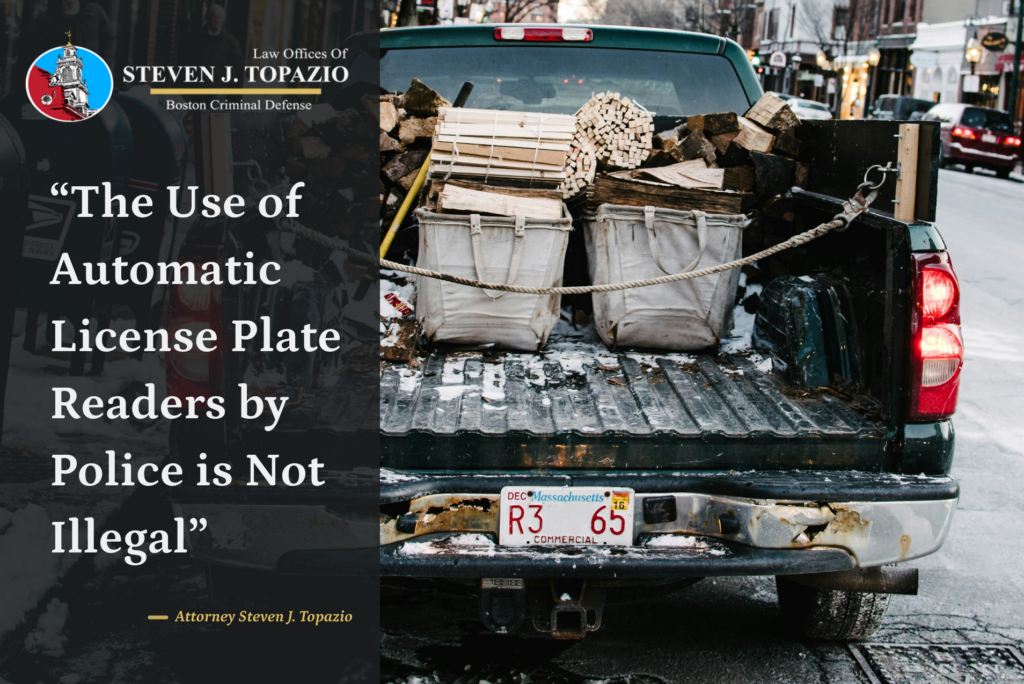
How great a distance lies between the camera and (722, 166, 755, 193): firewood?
455 cm

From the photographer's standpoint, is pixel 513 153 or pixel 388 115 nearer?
pixel 513 153

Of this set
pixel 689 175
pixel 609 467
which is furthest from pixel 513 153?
pixel 609 467

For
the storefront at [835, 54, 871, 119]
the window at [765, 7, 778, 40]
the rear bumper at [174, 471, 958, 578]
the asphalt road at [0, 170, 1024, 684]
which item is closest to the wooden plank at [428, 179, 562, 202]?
the rear bumper at [174, 471, 958, 578]

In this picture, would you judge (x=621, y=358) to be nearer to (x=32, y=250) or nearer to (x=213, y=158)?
(x=213, y=158)

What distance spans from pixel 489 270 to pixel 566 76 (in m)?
1.56

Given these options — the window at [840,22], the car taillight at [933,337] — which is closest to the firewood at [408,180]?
the car taillight at [933,337]

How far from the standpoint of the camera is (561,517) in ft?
9.02

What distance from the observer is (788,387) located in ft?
11.1

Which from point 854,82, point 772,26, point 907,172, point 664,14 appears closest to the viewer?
point 907,172

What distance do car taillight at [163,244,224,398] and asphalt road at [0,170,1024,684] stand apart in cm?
99

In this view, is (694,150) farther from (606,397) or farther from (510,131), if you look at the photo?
(606,397)

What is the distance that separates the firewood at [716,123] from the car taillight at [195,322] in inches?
98.9

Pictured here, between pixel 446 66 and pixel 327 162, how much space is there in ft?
2.42

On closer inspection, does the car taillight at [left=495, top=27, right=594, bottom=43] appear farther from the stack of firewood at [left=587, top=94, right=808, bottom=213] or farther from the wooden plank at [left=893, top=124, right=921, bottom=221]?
the wooden plank at [left=893, top=124, right=921, bottom=221]
